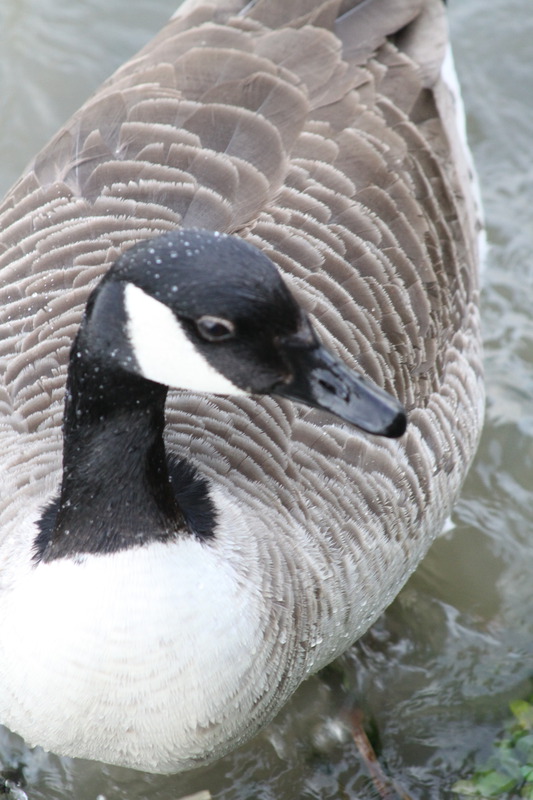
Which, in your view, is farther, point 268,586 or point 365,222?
point 365,222

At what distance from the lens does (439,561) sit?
5012 mm

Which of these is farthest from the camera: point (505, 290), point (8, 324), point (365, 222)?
point (505, 290)

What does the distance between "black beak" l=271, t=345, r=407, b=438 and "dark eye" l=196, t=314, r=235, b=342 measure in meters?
0.17

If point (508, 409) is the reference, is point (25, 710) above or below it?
above

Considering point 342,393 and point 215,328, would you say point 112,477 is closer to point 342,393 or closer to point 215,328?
point 215,328

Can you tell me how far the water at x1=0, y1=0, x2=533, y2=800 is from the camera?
4070mm

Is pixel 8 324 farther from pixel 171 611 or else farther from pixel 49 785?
pixel 49 785

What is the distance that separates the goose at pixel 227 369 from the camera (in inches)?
104

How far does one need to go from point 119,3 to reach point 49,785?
5.44 m

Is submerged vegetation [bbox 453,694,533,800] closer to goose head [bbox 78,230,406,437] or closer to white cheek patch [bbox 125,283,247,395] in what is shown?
goose head [bbox 78,230,406,437]

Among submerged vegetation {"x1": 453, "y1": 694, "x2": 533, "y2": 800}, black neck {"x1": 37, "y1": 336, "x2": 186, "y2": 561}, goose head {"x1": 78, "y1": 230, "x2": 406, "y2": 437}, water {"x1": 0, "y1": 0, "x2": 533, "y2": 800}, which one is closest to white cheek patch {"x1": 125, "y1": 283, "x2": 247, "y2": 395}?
goose head {"x1": 78, "y1": 230, "x2": 406, "y2": 437}

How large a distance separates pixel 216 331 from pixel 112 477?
601 mm

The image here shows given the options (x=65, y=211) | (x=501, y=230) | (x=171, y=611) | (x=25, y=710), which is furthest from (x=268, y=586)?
(x=501, y=230)

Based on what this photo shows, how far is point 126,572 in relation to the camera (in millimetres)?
2846
